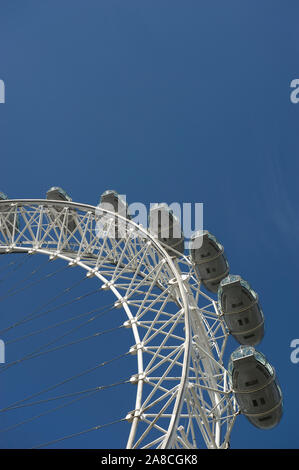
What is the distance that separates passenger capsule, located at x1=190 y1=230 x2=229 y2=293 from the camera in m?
24.4

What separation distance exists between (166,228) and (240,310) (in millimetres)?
6445

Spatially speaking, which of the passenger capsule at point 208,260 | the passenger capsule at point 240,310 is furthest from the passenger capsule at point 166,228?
the passenger capsule at point 240,310

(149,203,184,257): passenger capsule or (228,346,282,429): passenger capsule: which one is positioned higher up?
(149,203,184,257): passenger capsule

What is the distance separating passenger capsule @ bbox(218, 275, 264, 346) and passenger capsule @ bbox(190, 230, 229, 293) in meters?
3.60

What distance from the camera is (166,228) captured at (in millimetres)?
25422

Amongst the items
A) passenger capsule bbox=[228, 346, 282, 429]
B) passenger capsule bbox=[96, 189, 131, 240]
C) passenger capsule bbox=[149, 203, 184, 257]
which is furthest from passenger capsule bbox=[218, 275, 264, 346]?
passenger capsule bbox=[96, 189, 131, 240]

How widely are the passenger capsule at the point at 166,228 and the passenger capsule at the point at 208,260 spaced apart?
37.9 inches

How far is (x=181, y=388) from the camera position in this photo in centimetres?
1373

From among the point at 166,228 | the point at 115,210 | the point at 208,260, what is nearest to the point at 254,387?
the point at 208,260

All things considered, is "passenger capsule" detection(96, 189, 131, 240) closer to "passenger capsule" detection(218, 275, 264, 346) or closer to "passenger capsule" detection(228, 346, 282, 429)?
"passenger capsule" detection(218, 275, 264, 346)
